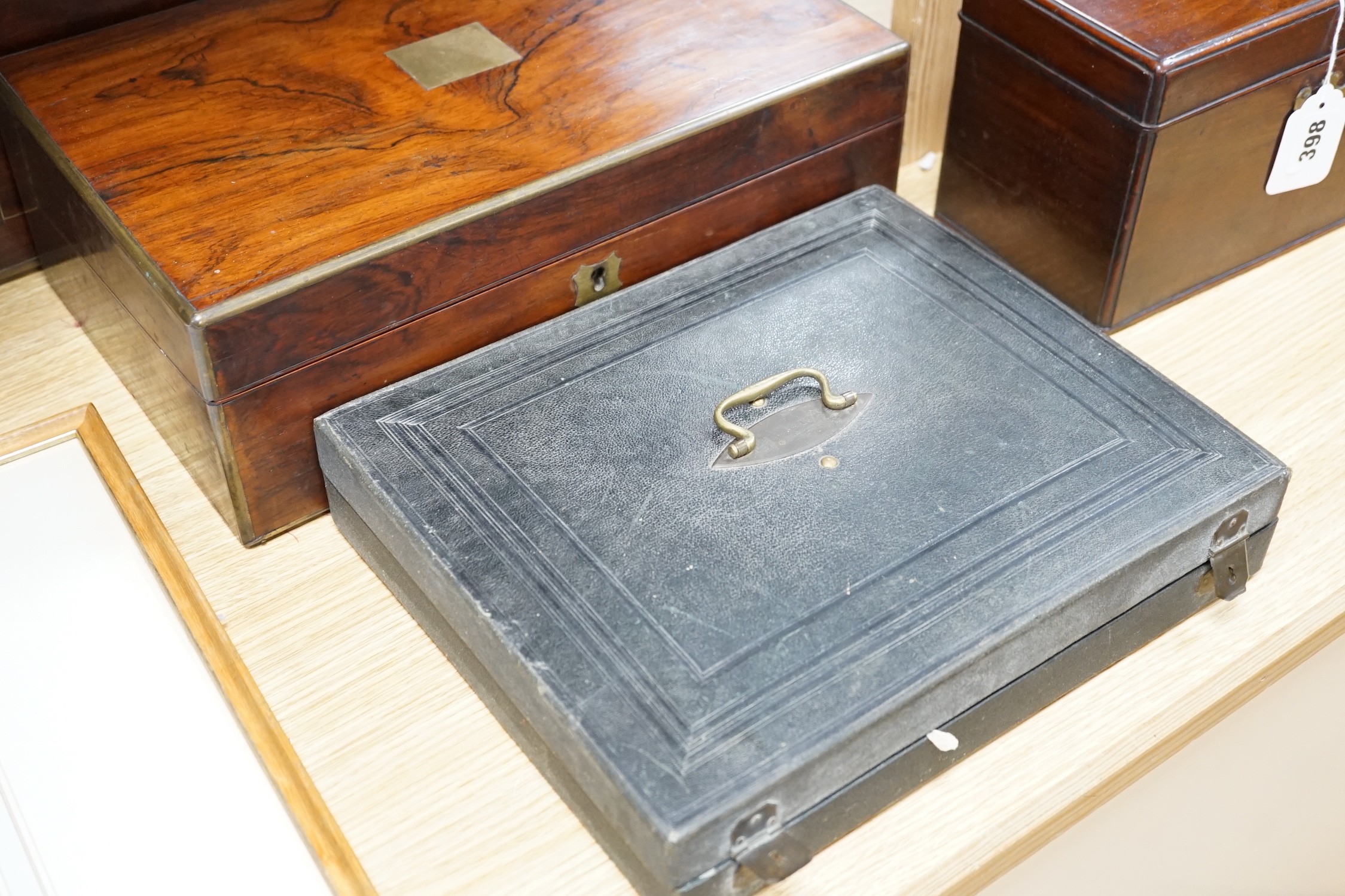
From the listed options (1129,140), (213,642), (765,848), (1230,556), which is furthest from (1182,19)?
(213,642)

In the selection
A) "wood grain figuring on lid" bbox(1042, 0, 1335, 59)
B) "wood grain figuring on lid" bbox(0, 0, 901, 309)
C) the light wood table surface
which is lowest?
the light wood table surface

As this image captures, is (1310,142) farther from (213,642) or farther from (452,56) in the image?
(213,642)

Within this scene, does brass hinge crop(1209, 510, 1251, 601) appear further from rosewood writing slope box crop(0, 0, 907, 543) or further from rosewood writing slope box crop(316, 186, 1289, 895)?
rosewood writing slope box crop(0, 0, 907, 543)

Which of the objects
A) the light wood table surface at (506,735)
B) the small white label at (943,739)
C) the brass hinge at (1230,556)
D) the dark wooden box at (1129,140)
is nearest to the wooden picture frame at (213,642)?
the light wood table surface at (506,735)

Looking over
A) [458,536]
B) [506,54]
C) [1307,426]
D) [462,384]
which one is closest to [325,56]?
[506,54]

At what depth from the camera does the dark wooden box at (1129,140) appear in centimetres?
86

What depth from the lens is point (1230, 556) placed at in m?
0.79

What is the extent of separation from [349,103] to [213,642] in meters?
0.35

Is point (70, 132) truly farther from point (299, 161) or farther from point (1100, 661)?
point (1100, 661)

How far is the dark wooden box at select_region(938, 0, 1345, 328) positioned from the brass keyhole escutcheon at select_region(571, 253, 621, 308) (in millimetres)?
288

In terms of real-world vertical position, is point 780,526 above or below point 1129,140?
below

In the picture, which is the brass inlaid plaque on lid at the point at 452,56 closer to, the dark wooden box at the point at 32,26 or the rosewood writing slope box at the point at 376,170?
the rosewood writing slope box at the point at 376,170

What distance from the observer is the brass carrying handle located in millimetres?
777

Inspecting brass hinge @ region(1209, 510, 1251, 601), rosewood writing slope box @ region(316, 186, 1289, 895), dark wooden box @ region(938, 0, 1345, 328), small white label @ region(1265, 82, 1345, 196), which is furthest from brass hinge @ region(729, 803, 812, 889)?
small white label @ region(1265, 82, 1345, 196)
